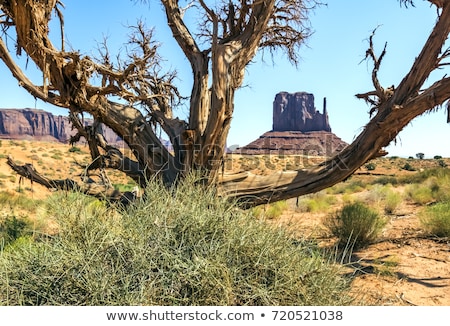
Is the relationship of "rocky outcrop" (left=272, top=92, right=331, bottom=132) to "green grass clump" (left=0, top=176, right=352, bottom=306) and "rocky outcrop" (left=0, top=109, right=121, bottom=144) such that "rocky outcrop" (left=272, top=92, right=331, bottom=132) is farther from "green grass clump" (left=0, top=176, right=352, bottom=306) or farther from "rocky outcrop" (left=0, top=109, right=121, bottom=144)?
"green grass clump" (left=0, top=176, right=352, bottom=306)

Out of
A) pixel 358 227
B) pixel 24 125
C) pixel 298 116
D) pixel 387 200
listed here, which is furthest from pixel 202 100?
pixel 24 125

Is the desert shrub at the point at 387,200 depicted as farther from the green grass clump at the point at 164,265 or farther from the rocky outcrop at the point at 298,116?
the rocky outcrop at the point at 298,116

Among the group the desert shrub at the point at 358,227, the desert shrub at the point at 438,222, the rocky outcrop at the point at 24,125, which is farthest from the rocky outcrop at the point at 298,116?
the desert shrub at the point at 358,227

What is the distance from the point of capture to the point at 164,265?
2.95 metres

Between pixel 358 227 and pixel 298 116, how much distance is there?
357 ft

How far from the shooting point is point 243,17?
24.2 ft

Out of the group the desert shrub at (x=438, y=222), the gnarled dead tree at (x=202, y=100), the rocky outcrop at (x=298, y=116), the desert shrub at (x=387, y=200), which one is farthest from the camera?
the rocky outcrop at (x=298, y=116)

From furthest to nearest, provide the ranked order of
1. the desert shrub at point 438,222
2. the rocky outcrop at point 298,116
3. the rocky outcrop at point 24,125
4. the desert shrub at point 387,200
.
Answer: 1. the rocky outcrop at point 24,125
2. the rocky outcrop at point 298,116
3. the desert shrub at point 387,200
4. the desert shrub at point 438,222

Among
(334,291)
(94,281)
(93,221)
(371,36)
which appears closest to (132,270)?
(94,281)

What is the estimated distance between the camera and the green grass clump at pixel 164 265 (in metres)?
2.82

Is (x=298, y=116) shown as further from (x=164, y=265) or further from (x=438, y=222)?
(x=164, y=265)

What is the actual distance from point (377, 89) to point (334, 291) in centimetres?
487

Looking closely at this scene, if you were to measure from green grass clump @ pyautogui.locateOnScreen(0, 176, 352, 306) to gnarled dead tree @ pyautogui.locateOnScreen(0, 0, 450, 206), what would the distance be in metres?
2.16

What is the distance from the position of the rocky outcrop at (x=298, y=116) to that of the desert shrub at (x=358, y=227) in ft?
343
